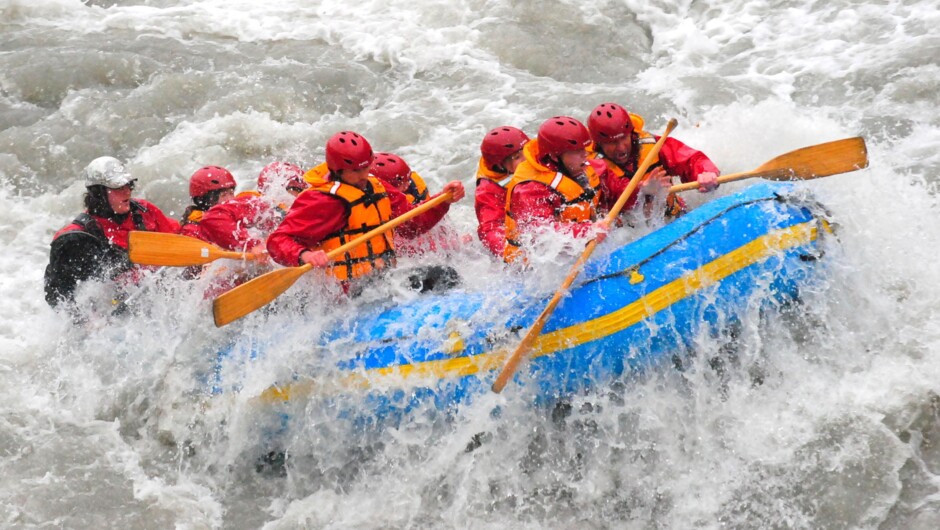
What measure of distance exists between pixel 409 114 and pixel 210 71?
7.64 feet

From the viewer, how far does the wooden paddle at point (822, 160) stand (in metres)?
5.06

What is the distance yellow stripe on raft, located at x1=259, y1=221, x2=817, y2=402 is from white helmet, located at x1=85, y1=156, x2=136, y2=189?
7.49ft

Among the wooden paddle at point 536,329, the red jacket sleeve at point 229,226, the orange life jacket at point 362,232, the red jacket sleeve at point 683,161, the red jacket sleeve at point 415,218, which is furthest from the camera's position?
the red jacket sleeve at point 229,226

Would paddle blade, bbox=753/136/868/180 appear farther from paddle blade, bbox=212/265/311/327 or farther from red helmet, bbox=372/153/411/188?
paddle blade, bbox=212/265/311/327

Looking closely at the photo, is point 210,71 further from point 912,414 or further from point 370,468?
point 912,414

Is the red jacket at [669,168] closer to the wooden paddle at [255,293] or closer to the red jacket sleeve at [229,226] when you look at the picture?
the wooden paddle at [255,293]

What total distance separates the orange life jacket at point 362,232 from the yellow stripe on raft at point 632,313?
72 centimetres

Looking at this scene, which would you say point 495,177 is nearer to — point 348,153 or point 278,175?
point 348,153

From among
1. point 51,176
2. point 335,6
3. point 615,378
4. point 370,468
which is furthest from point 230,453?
point 335,6

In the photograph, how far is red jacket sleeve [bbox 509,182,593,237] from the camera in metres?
5.15

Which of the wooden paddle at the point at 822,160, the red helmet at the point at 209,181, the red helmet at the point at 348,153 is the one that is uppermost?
the wooden paddle at the point at 822,160

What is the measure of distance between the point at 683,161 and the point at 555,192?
0.98 meters

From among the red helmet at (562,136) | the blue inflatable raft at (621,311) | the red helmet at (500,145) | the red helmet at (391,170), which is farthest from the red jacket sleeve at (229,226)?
the red helmet at (562,136)

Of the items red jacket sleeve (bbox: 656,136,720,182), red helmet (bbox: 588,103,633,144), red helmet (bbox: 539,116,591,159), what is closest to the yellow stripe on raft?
red jacket sleeve (bbox: 656,136,720,182)
